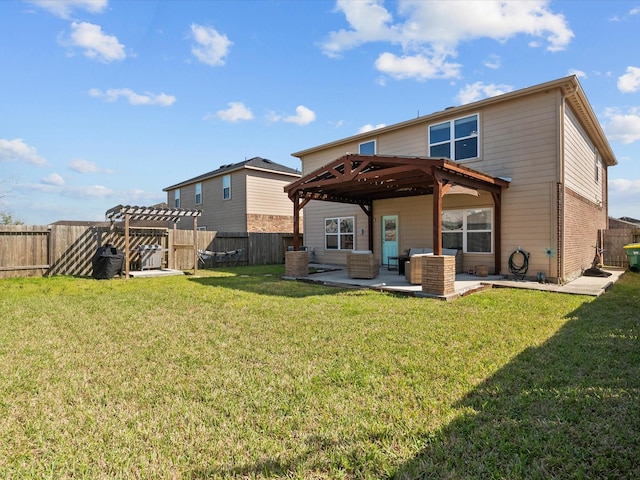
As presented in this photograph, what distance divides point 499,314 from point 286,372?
3.99 meters

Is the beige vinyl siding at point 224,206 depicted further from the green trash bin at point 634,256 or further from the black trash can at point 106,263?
the green trash bin at point 634,256

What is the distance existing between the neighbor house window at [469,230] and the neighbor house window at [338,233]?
407 cm

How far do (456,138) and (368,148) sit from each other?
135 inches

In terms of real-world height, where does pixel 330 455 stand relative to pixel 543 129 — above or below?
below

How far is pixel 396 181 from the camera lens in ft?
31.8

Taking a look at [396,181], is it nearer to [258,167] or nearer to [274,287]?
[274,287]

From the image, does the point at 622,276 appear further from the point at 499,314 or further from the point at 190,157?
the point at 190,157

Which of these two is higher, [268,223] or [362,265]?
[268,223]

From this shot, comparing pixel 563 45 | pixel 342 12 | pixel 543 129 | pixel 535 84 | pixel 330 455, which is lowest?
pixel 330 455

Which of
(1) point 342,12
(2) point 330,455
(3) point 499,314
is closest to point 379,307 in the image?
(3) point 499,314

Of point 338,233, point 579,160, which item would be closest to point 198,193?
point 338,233

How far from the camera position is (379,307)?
6.11 meters

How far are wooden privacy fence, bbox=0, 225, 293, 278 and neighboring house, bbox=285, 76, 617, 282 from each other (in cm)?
609

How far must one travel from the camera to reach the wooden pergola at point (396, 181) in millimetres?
7391
